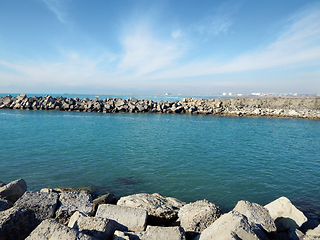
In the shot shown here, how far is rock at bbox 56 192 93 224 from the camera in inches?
209

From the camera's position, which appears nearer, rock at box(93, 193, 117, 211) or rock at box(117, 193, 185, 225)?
rock at box(117, 193, 185, 225)

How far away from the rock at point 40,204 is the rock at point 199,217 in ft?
11.6

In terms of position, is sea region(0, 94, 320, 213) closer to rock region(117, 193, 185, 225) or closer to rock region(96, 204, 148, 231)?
rock region(117, 193, 185, 225)

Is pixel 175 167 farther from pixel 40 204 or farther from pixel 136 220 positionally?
pixel 40 204

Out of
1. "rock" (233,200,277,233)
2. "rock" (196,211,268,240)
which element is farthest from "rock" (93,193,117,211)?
"rock" (233,200,277,233)

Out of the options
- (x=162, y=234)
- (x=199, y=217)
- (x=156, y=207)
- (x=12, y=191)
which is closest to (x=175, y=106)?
(x=156, y=207)

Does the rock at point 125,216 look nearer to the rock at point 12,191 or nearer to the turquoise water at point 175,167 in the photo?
the rock at point 12,191

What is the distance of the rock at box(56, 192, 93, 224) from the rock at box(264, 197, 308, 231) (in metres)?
5.53

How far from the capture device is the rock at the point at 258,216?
500 cm

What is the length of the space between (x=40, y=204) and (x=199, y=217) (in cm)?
423

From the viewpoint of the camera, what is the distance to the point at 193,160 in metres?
→ 13.0

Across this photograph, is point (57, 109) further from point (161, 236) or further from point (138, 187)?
point (161, 236)

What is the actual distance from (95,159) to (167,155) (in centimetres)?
496

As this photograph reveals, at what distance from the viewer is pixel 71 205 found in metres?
5.55
